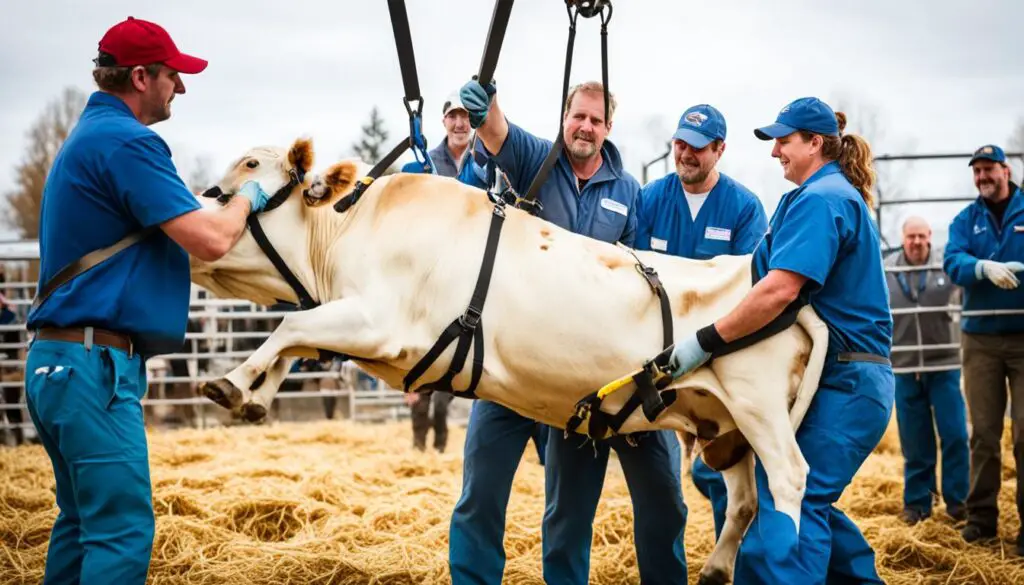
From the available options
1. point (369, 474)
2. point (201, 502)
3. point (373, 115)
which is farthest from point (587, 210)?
point (373, 115)

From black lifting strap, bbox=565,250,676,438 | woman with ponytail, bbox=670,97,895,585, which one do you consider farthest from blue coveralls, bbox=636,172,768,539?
black lifting strap, bbox=565,250,676,438

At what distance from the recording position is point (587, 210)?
4.32 meters

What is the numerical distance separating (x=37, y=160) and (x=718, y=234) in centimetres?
3816

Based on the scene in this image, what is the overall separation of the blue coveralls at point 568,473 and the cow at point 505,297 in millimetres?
535

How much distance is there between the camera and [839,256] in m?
3.55

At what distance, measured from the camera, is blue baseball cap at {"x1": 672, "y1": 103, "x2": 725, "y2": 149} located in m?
4.62

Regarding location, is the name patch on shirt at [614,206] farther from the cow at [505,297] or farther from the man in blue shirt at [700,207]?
the cow at [505,297]

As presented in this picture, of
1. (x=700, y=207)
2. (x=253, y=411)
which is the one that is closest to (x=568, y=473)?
(x=700, y=207)

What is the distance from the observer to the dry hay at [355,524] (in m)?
4.74

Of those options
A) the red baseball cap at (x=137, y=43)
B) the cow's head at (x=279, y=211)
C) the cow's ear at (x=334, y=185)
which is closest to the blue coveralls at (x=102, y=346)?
the red baseball cap at (x=137, y=43)

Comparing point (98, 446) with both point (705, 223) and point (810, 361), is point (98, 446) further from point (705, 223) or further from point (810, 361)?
point (705, 223)

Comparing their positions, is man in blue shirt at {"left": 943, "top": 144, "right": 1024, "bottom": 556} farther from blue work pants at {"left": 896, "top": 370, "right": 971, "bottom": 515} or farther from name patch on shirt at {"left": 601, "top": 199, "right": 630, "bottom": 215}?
name patch on shirt at {"left": 601, "top": 199, "right": 630, "bottom": 215}

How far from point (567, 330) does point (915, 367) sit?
16.6ft

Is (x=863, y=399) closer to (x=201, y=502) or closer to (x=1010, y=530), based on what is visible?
(x=1010, y=530)
